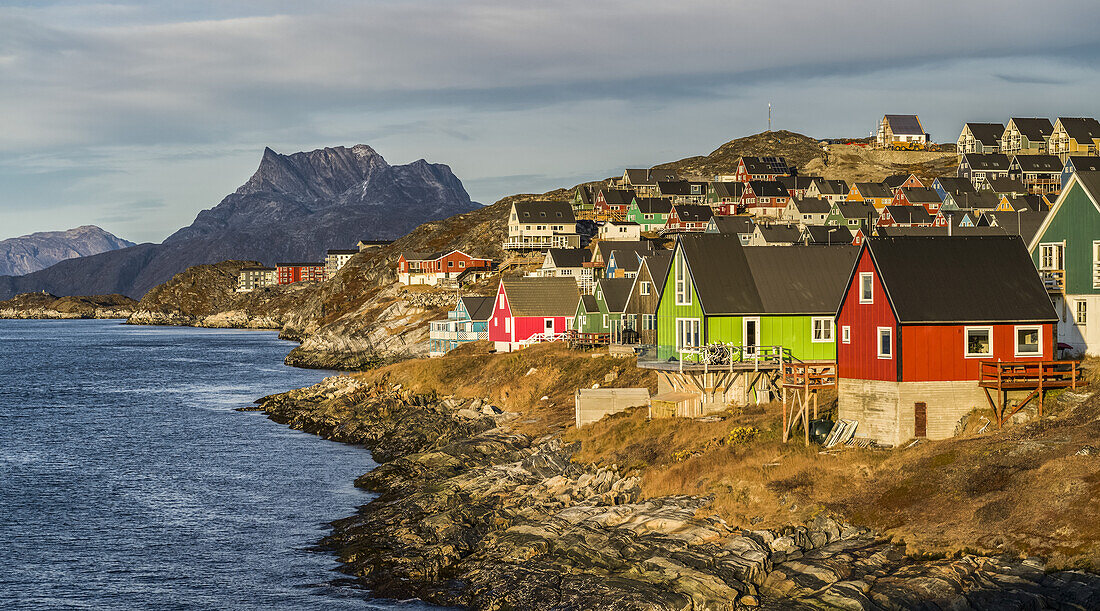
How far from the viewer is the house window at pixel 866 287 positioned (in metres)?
41.3

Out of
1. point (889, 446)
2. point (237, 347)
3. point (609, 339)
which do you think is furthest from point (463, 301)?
point (237, 347)

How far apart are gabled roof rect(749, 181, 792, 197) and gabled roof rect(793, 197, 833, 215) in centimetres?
1662

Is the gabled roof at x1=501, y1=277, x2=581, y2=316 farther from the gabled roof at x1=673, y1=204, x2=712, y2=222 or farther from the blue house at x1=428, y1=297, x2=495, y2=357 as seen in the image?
the gabled roof at x1=673, y1=204, x2=712, y2=222

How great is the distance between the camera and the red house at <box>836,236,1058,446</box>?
38906 millimetres

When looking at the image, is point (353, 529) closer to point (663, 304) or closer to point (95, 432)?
point (663, 304)

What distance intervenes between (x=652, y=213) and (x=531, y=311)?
94.5 metres

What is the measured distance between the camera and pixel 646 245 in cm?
11581

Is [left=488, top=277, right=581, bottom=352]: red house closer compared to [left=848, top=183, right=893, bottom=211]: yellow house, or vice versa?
[left=488, top=277, right=581, bottom=352]: red house

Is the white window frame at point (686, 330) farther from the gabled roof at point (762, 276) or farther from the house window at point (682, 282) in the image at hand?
the gabled roof at point (762, 276)

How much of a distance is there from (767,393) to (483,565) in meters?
20.1

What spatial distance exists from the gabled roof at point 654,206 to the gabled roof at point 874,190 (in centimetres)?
3332

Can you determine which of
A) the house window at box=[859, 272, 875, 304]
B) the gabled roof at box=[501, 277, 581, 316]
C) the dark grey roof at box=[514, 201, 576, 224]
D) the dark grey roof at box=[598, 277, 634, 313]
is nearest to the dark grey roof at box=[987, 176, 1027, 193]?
the dark grey roof at box=[514, 201, 576, 224]

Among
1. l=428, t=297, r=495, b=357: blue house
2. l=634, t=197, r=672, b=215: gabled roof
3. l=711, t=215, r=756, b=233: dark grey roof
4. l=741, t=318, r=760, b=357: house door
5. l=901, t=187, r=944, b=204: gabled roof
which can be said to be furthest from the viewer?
l=634, t=197, r=672, b=215: gabled roof

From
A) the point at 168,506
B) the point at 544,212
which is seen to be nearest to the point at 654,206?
the point at 544,212
